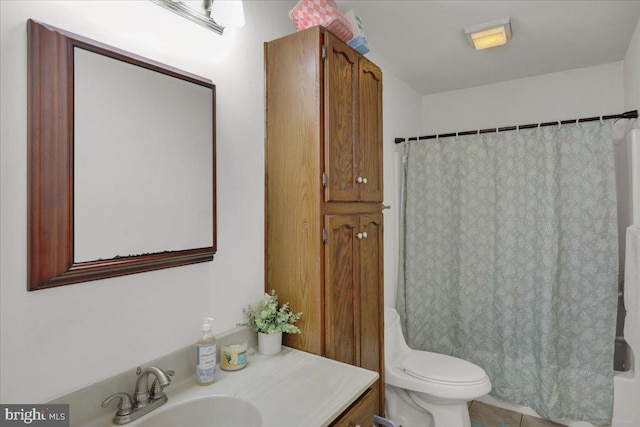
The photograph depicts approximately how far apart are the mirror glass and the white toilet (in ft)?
4.61

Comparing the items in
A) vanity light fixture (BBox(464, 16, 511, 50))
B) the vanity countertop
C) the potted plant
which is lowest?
the vanity countertop

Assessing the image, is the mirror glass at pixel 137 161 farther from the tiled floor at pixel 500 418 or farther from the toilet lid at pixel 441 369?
the tiled floor at pixel 500 418

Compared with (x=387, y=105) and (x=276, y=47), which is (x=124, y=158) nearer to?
(x=276, y=47)

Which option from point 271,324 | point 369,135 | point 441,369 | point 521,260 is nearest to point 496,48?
point 369,135

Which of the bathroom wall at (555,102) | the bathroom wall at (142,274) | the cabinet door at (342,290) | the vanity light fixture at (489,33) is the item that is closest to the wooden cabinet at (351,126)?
the cabinet door at (342,290)

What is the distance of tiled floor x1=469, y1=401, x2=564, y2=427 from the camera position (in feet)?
7.79

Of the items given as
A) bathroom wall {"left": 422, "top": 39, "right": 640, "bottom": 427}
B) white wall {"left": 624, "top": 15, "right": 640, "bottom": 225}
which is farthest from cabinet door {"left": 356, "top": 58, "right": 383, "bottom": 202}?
bathroom wall {"left": 422, "top": 39, "right": 640, "bottom": 427}

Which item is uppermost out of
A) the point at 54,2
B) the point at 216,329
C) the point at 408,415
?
the point at 54,2

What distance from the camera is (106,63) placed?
41.4 inches

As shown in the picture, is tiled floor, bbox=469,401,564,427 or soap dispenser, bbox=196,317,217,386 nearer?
soap dispenser, bbox=196,317,217,386

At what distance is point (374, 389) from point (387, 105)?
1.97 m

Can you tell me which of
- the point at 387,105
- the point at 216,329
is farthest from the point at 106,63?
the point at 387,105

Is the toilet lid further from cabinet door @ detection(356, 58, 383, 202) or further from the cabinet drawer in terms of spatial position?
cabinet door @ detection(356, 58, 383, 202)

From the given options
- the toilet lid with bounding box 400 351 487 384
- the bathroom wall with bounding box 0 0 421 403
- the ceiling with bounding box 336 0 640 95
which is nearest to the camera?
the bathroom wall with bounding box 0 0 421 403
